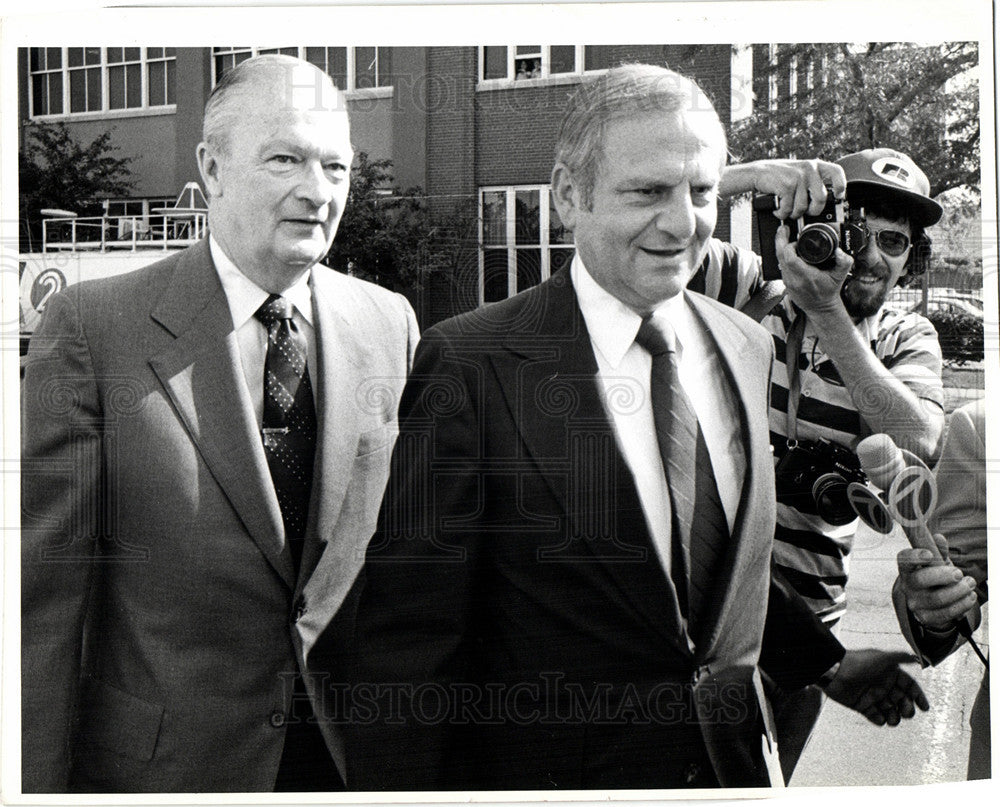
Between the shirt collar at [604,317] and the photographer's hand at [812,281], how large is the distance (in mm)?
540

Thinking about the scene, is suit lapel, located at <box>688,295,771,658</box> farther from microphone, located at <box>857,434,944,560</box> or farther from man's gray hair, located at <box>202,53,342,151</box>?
man's gray hair, located at <box>202,53,342,151</box>

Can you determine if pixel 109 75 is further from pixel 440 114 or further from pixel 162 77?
pixel 440 114

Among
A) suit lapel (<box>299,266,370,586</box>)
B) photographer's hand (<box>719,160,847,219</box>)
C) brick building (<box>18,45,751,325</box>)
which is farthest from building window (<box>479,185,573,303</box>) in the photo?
photographer's hand (<box>719,160,847,219</box>)

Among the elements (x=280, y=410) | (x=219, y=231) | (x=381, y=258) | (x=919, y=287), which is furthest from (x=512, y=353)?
(x=919, y=287)

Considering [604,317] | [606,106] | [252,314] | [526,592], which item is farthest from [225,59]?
[526,592]

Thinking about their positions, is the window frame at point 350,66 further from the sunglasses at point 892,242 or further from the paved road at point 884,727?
the paved road at point 884,727

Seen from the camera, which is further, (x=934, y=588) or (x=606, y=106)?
(x=934, y=588)

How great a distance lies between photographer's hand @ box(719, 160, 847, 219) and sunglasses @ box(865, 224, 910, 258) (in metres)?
0.20

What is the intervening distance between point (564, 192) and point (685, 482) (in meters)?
1.05

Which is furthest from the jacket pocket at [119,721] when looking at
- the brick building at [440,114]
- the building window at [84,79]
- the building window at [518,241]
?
the building window at [84,79]

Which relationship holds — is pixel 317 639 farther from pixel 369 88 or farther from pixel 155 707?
pixel 369 88

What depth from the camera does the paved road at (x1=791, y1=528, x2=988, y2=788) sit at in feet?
13.2

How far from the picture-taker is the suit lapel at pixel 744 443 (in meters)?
3.92

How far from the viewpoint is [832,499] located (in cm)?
401
